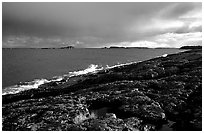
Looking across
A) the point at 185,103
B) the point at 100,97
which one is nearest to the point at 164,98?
the point at 185,103

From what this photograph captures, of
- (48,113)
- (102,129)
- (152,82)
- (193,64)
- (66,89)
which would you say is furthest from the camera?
(193,64)

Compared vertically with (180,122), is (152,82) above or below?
above

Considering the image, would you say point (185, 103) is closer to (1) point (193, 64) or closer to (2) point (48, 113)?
(2) point (48, 113)

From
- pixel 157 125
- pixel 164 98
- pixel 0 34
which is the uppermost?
pixel 0 34

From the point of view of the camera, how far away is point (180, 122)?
71.4 ft

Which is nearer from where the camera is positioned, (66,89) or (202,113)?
(202,113)

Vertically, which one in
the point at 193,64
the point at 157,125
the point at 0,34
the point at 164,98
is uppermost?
the point at 0,34

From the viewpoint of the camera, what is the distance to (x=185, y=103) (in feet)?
83.2

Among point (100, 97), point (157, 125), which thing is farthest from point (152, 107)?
Result: point (100, 97)

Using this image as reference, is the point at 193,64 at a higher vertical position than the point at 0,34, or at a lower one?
lower

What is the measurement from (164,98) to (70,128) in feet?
41.8

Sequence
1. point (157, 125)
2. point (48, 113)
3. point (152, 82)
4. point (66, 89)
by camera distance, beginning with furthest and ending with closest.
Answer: point (66, 89) < point (152, 82) < point (48, 113) < point (157, 125)

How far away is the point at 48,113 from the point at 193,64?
32979 mm

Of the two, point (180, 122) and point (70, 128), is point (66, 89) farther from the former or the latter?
point (180, 122)
